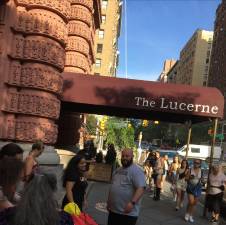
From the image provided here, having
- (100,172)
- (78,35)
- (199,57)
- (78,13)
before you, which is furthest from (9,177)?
(199,57)

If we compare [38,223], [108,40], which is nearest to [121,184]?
[38,223]

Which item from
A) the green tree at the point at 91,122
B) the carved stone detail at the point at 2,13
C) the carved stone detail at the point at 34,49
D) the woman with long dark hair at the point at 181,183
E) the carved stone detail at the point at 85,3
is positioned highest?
the carved stone detail at the point at 85,3

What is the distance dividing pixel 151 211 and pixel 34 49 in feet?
18.0

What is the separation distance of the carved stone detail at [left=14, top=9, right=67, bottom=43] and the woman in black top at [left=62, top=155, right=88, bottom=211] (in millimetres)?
5394

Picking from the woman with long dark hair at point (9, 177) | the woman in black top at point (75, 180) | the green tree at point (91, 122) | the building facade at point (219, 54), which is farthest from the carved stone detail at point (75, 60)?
the building facade at point (219, 54)

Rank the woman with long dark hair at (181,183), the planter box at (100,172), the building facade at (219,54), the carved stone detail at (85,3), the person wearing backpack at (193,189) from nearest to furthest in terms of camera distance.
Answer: the person wearing backpack at (193,189) → the woman with long dark hair at (181,183) → the carved stone detail at (85,3) → the planter box at (100,172) → the building facade at (219,54)

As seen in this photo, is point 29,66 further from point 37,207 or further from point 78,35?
point 37,207

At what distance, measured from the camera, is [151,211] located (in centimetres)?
1310

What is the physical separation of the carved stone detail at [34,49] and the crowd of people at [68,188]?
376 centimetres

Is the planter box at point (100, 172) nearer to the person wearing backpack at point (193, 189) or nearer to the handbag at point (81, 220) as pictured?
the person wearing backpack at point (193, 189)

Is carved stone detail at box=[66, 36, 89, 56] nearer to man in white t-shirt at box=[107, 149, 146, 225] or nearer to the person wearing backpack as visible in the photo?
the person wearing backpack

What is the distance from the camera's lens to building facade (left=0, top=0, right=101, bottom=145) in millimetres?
10844

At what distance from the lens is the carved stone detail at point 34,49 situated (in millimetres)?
11000

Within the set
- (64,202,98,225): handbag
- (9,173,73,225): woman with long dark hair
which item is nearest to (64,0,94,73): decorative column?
(64,202,98,225): handbag
